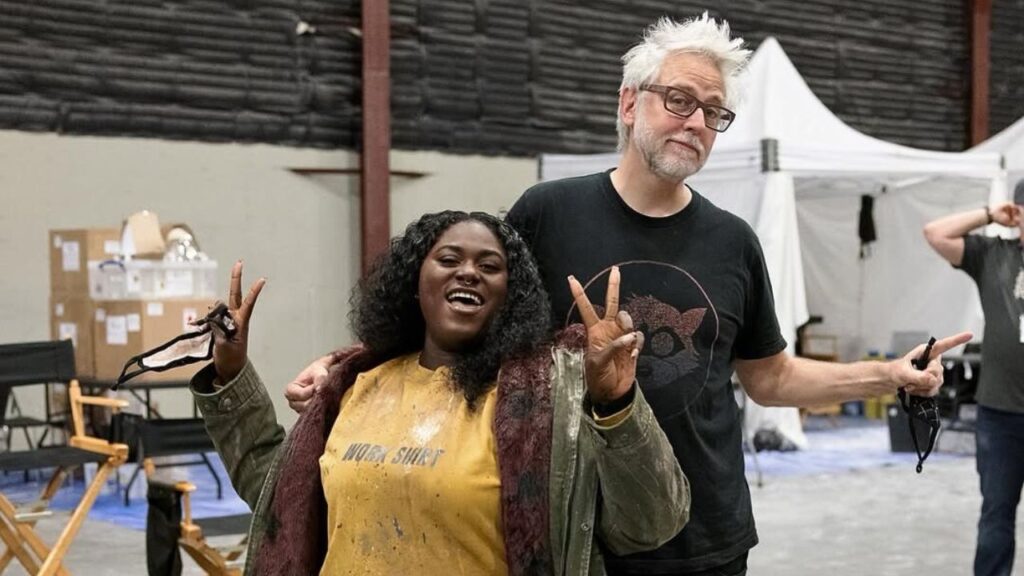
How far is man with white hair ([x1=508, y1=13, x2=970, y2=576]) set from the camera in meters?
2.00

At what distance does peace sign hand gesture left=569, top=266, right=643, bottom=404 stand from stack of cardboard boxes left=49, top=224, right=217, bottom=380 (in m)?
5.11

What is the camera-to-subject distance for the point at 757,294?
2.18m

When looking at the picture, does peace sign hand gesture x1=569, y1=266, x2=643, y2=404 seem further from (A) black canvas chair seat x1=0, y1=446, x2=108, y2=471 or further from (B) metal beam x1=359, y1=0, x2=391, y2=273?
(B) metal beam x1=359, y1=0, x2=391, y2=273

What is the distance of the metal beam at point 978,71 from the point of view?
40.6 ft

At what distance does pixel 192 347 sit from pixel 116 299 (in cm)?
496

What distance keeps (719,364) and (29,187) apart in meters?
6.68

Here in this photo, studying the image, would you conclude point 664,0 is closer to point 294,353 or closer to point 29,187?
point 294,353

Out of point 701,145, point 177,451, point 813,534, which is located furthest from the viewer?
point 813,534

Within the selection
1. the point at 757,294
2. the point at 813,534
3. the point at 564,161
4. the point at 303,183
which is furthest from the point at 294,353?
the point at 757,294

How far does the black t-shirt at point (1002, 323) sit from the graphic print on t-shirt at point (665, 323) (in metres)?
2.19

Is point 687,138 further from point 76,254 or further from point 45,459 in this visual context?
point 76,254

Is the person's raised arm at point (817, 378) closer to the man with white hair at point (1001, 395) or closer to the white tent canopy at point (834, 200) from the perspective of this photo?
the man with white hair at point (1001, 395)

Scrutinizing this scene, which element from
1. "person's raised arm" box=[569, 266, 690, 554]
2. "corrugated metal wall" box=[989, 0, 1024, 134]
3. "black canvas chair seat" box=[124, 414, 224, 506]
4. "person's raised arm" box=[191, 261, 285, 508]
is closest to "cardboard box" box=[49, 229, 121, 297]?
"black canvas chair seat" box=[124, 414, 224, 506]

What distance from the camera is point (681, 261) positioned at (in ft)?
6.70
